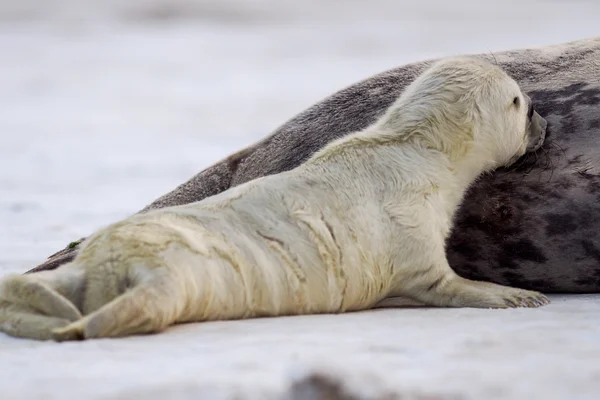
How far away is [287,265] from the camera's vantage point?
3.82 meters

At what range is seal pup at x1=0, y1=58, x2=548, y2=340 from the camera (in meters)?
3.43

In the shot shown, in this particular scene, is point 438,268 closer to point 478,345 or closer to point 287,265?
point 287,265

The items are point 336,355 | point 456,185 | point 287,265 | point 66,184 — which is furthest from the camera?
point 66,184

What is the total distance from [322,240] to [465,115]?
85 centimetres

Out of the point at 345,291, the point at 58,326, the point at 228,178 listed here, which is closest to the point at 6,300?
the point at 58,326

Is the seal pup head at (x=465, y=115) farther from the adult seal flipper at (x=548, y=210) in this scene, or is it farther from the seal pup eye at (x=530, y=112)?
the adult seal flipper at (x=548, y=210)

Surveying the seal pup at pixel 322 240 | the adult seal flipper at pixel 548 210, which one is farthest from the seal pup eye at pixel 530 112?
the adult seal flipper at pixel 548 210

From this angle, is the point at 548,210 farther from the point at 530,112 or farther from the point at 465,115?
the point at 465,115

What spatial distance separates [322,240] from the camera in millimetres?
3936

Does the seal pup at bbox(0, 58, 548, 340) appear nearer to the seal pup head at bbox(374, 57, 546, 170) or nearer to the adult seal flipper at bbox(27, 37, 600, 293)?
the seal pup head at bbox(374, 57, 546, 170)

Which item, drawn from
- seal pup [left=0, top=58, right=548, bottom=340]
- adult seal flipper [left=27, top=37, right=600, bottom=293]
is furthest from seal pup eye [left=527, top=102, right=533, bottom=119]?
adult seal flipper [left=27, top=37, right=600, bottom=293]

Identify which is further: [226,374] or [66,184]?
[66,184]

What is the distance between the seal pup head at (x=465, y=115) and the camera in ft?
14.4

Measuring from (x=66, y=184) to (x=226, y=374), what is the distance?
7981 mm
